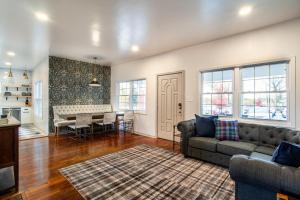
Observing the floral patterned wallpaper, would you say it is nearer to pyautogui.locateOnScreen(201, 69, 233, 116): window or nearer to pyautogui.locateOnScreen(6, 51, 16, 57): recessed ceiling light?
pyautogui.locateOnScreen(6, 51, 16, 57): recessed ceiling light

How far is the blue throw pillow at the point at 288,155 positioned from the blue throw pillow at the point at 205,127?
1.84 m

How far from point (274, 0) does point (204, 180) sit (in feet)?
9.47

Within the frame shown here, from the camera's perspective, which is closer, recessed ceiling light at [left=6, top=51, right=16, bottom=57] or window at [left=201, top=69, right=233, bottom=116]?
window at [left=201, top=69, right=233, bottom=116]

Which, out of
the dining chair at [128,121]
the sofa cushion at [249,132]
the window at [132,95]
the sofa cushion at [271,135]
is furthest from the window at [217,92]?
the dining chair at [128,121]

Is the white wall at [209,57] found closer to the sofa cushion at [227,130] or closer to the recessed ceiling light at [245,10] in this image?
the recessed ceiling light at [245,10]

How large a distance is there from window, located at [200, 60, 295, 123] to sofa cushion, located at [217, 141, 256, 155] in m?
0.85

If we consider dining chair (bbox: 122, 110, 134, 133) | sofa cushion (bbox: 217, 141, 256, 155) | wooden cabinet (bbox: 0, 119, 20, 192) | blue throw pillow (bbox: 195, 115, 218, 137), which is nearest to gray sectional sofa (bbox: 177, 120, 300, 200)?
sofa cushion (bbox: 217, 141, 256, 155)

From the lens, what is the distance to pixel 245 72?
345 centimetres

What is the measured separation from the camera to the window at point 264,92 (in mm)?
3027

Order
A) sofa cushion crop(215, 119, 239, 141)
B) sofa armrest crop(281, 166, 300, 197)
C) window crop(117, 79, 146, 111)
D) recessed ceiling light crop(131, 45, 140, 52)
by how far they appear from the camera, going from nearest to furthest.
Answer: sofa armrest crop(281, 166, 300, 197) → sofa cushion crop(215, 119, 239, 141) → recessed ceiling light crop(131, 45, 140, 52) → window crop(117, 79, 146, 111)

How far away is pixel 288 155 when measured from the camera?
140 centimetres

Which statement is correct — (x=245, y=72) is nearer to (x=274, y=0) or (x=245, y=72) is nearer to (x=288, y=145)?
(x=274, y=0)

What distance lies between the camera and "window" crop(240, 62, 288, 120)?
3027mm

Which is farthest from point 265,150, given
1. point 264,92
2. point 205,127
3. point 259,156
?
point 264,92
